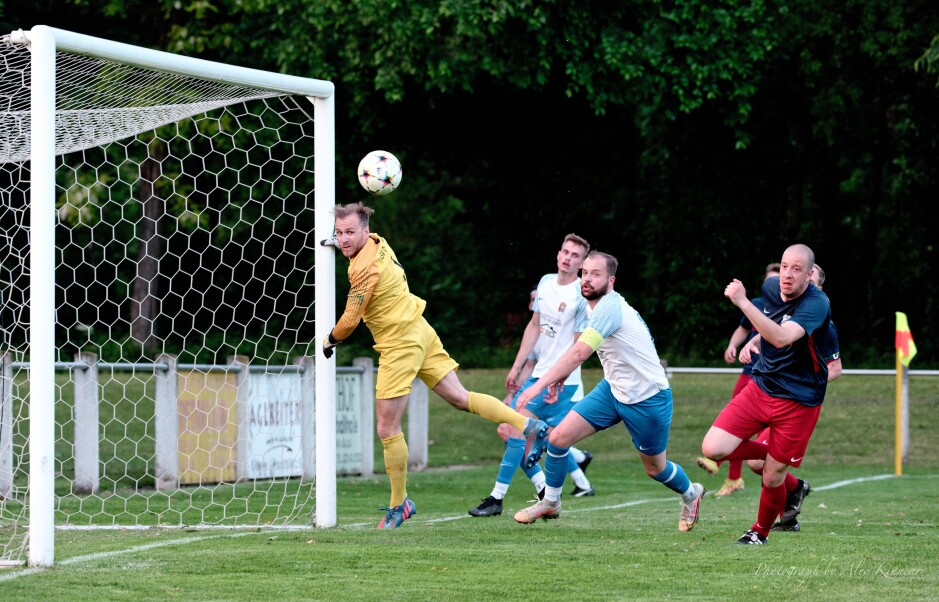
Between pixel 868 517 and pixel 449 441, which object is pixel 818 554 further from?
pixel 449 441

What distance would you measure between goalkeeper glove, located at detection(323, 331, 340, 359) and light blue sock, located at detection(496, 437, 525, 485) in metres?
2.00

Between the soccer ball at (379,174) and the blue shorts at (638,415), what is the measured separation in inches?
74.3

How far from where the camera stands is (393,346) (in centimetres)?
780

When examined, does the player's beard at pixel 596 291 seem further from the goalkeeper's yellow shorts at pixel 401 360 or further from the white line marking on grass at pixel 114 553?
the white line marking on grass at pixel 114 553

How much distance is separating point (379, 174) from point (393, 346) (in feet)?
3.70

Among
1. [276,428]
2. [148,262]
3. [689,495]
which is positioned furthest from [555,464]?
[148,262]

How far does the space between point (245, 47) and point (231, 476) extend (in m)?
12.5

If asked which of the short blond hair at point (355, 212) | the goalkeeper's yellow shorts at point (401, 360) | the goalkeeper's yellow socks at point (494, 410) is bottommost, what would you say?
the goalkeeper's yellow socks at point (494, 410)

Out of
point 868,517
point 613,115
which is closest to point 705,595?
point 868,517

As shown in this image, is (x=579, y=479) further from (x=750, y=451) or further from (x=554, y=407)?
(x=750, y=451)

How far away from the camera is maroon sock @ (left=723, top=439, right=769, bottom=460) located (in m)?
7.90

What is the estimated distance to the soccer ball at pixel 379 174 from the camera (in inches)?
312

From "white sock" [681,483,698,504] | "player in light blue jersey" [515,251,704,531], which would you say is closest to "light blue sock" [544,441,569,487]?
"player in light blue jersey" [515,251,704,531]

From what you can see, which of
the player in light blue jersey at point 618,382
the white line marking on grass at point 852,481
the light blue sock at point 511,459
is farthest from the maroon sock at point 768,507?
the white line marking on grass at point 852,481
